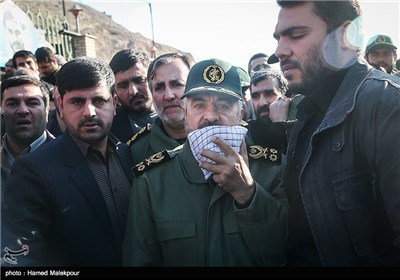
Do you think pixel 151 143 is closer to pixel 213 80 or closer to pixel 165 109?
pixel 165 109

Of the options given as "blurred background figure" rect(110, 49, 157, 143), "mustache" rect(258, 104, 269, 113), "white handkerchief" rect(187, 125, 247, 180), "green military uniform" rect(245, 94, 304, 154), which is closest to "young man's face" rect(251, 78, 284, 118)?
"mustache" rect(258, 104, 269, 113)

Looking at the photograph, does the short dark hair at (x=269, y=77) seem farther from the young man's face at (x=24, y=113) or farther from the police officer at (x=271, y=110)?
the young man's face at (x=24, y=113)

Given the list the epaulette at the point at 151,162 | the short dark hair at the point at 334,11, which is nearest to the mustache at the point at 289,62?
the short dark hair at the point at 334,11

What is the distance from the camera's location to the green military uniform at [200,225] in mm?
1666

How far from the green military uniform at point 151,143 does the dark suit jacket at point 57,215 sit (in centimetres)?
53

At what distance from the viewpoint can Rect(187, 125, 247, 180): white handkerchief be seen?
175cm

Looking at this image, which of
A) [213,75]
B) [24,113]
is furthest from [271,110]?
[24,113]

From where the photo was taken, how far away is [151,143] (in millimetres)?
2465

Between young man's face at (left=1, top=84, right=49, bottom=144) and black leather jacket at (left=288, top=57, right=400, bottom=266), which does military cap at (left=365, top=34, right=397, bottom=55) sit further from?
young man's face at (left=1, top=84, right=49, bottom=144)

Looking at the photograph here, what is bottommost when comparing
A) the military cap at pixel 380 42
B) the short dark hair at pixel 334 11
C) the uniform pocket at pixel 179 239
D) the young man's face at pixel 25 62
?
the uniform pocket at pixel 179 239

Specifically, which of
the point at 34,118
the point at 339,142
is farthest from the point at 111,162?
the point at 339,142

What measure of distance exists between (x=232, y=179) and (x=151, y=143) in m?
0.97

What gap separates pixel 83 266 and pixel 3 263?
0.36 m

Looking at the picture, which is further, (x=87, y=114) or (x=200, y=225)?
(x=87, y=114)
